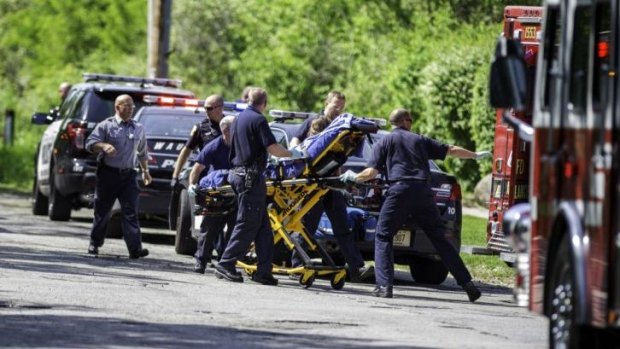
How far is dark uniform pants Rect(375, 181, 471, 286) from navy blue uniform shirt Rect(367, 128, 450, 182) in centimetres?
9

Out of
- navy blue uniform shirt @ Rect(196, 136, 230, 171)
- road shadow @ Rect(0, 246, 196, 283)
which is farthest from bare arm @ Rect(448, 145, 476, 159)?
road shadow @ Rect(0, 246, 196, 283)

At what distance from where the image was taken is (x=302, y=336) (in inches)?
458

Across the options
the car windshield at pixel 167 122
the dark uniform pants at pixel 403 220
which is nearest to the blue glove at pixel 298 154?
the dark uniform pants at pixel 403 220

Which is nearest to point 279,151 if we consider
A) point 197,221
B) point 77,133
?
point 197,221

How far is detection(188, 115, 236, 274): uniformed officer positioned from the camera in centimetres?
1742

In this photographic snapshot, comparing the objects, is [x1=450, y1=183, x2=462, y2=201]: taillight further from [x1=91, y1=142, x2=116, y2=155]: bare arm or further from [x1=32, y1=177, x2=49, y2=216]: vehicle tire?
[x1=32, y1=177, x2=49, y2=216]: vehicle tire

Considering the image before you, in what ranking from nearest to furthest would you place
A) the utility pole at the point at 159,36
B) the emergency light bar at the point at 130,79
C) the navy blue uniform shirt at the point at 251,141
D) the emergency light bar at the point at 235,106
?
1. the navy blue uniform shirt at the point at 251,141
2. the emergency light bar at the point at 235,106
3. the emergency light bar at the point at 130,79
4. the utility pole at the point at 159,36

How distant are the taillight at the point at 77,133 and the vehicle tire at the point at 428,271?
588 cm

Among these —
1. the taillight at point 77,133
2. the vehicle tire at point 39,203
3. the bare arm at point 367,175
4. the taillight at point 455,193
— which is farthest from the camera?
the vehicle tire at point 39,203

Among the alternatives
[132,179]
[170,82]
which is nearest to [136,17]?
[170,82]

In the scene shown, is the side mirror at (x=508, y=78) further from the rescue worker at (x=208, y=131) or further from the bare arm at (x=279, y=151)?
the rescue worker at (x=208, y=131)

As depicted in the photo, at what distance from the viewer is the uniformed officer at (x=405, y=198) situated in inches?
624

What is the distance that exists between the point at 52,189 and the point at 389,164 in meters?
9.67

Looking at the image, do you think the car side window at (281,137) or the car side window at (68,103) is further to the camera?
the car side window at (68,103)
